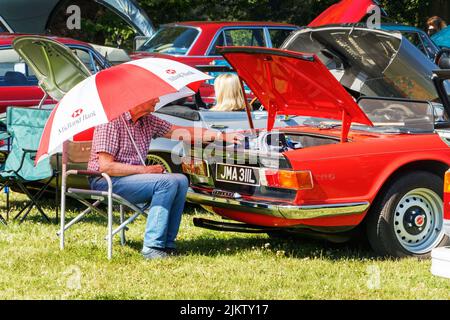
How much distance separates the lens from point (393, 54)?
7.98 meters

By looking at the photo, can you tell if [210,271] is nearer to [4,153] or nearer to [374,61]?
[374,61]

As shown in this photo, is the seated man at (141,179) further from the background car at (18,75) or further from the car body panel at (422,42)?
the car body panel at (422,42)

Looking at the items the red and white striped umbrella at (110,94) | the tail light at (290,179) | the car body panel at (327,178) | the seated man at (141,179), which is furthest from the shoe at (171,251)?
the red and white striped umbrella at (110,94)

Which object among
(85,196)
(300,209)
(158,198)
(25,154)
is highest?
(300,209)

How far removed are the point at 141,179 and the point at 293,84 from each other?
1.36 meters

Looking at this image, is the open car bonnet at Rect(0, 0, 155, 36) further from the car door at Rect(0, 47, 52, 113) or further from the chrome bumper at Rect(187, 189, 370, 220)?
the chrome bumper at Rect(187, 189, 370, 220)

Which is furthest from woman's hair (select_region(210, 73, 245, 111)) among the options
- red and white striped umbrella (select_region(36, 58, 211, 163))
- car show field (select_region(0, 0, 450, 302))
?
red and white striped umbrella (select_region(36, 58, 211, 163))

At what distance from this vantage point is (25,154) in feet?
27.6

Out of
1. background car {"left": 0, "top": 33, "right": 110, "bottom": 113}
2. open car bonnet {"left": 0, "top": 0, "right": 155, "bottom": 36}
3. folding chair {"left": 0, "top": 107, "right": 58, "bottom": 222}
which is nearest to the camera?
folding chair {"left": 0, "top": 107, "right": 58, "bottom": 222}

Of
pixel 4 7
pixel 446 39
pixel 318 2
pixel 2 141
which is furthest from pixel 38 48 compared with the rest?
pixel 318 2

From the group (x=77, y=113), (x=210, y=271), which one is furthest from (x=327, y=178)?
(x=77, y=113)

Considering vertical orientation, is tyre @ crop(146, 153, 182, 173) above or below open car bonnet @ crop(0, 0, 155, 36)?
above

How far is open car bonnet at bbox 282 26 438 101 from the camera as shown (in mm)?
7918

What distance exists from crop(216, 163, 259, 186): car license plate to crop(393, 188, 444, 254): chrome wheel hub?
106cm
